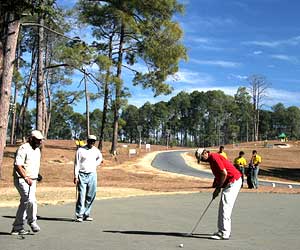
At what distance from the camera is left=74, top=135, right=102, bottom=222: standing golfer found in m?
10.7

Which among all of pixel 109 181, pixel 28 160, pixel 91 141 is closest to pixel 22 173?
pixel 28 160

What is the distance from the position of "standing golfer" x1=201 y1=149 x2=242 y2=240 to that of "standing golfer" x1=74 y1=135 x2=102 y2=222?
3.16m

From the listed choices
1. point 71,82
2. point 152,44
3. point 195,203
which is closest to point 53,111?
point 71,82

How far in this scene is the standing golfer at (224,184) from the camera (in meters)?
8.65

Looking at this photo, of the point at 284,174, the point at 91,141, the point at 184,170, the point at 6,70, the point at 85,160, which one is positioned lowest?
the point at 284,174

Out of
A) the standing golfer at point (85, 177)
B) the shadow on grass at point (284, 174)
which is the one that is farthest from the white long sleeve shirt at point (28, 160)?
the shadow on grass at point (284, 174)

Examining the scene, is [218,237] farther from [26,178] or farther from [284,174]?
[284,174]

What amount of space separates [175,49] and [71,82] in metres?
25.0

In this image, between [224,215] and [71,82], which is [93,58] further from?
[71,82]

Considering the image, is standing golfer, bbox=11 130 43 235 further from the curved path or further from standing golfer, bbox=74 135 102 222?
the curved path

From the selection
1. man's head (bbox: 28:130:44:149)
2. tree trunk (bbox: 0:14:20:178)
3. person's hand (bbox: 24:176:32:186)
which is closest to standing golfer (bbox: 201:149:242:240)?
man's head (bbox: 28:130:44:149)

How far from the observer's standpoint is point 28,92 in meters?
51.7

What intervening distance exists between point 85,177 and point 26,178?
234cm

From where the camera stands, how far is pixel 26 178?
862 centimetres
